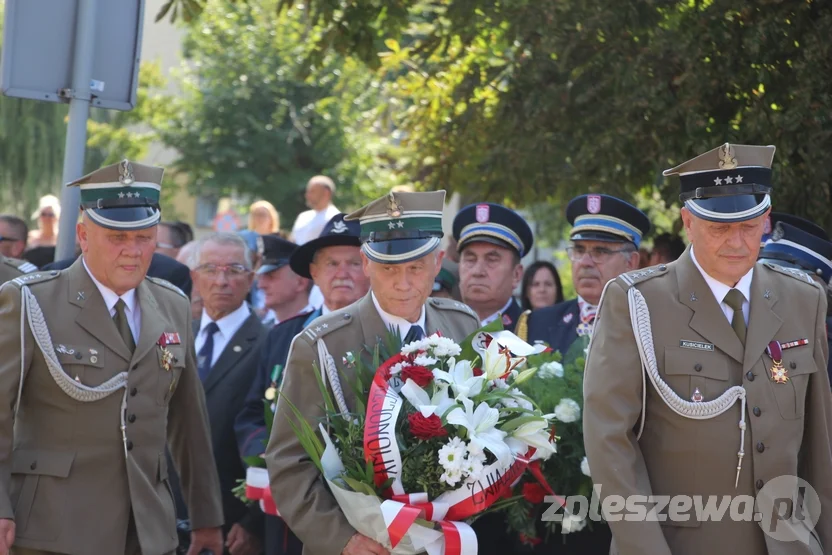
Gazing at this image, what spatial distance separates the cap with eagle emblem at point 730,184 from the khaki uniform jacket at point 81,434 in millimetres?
2445

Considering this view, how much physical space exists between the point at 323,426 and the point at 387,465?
0.44m

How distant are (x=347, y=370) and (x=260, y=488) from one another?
131cm

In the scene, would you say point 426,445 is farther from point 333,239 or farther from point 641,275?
point 333,239

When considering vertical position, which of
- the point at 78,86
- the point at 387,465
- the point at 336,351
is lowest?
the point at 387,465

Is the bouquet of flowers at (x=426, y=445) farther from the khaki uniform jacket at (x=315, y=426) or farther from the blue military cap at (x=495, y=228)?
the blue military cap at (x=495, y=228)

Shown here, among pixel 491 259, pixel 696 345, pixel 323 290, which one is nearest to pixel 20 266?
pixel 323 290

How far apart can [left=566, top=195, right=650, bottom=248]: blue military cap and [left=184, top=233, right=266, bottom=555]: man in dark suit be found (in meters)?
2.07

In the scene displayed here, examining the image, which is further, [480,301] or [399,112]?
[399,112]

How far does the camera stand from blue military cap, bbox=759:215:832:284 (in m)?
5.40

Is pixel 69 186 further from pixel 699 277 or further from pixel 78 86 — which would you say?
pixel 699 277

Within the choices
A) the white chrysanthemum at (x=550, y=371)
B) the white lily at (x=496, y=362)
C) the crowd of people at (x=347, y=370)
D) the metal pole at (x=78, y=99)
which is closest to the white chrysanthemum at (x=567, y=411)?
the white chrysanthemum at (x=550, y=371)

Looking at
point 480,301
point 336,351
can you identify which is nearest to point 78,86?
point 336,351

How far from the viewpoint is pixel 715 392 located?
4293 mm

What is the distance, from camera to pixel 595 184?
8859 millimetres
